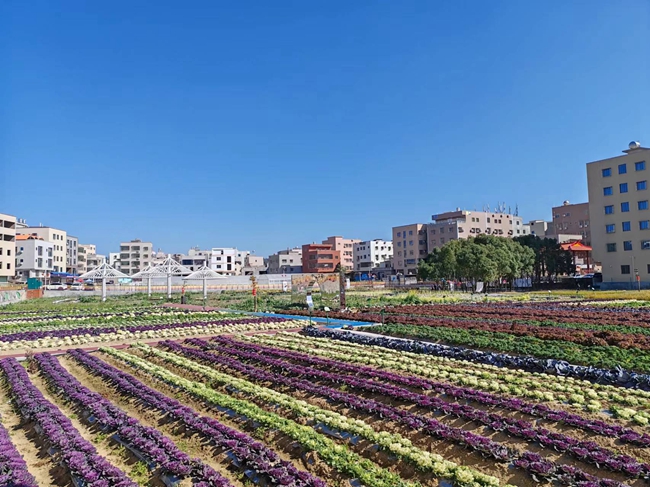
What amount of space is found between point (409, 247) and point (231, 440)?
90.3 m

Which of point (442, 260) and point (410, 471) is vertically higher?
point (442, 260)

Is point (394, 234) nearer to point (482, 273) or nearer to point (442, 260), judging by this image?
point (442, 260)

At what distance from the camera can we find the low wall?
43.6 metres

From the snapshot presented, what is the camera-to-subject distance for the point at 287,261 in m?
123

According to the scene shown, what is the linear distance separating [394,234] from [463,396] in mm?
90896

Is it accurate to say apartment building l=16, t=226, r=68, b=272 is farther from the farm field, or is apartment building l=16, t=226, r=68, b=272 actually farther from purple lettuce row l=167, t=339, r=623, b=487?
purple lettuce row l=167, t=339, r=623, b=487

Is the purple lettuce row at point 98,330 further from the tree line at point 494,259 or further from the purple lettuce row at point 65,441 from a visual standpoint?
the tree line at point 494,259

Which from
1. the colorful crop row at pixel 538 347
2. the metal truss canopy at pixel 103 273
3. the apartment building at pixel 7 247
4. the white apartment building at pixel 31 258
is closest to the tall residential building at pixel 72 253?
the white apartment building at pixel 31 258

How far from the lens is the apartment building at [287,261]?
120 meters

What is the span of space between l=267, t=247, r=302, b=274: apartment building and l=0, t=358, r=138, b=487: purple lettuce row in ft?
355

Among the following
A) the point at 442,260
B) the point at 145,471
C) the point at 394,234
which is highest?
the point at 394,234

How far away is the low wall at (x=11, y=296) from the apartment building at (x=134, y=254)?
6597 cm

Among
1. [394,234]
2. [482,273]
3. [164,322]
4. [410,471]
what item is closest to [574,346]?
[410,471]

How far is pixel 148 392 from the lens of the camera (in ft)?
33.0
